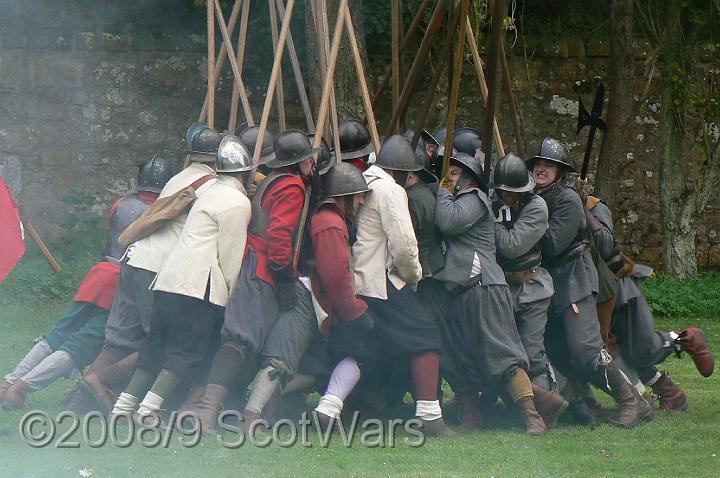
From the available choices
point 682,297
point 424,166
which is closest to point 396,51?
point 424,166

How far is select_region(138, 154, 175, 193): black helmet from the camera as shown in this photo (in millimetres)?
7645

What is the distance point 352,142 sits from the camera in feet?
25.2

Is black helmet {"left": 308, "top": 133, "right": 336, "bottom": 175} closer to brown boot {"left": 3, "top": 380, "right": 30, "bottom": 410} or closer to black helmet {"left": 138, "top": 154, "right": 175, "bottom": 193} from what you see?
black helmet {"left": 138, "top": 154, "right": 175, "bottom": 193}

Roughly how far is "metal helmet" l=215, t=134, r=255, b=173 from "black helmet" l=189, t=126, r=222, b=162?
14.9 inches

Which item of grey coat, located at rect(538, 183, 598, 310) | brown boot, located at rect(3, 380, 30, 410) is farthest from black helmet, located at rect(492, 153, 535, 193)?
brown boot, located at rect(3, 380, 30, 410)

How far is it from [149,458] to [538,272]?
257 centimetres

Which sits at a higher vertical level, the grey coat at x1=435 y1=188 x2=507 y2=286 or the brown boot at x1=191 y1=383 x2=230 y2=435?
the grey coat at x1=435 y1=188 x2=507 y2=286

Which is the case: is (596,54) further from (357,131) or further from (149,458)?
(149,458)

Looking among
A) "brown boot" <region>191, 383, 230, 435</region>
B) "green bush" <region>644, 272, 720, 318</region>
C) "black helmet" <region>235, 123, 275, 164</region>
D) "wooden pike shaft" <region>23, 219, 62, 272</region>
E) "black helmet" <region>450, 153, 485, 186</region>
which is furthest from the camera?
"green bush" <region>644, 272, 720, 318</region>

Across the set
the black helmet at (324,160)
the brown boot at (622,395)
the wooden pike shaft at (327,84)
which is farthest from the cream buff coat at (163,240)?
the brown boot at (622,395)

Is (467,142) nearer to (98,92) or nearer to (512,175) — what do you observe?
(512,175)

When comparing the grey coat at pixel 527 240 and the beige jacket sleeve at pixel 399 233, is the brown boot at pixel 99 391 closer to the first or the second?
the beige jacket sleeve at pixel 399 233

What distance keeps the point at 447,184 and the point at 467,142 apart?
81 cm

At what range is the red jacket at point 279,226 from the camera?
6.86m
